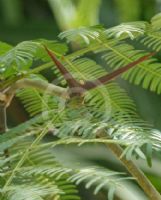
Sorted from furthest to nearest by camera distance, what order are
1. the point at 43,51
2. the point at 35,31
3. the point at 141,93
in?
the point at 35,31 → the point at 141,93 → the point at 43,51

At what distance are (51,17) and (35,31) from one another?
4.5 inches

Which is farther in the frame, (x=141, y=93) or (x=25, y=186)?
(x=141, y=93)

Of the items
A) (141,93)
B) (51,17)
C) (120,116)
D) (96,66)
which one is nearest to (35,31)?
(51,17)

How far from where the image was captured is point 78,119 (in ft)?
1.58

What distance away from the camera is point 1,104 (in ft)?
1.88

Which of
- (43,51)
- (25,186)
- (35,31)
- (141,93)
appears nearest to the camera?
(25,186)

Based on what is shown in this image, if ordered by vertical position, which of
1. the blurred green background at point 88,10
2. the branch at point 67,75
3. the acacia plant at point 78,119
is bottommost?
the acacia plant at point 78,119

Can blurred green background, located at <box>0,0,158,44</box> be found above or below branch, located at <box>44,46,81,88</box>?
above

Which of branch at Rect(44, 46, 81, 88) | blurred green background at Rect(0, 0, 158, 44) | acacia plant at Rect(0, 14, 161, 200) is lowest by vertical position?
acacia plant at Rect(0, 14, 161, 200)

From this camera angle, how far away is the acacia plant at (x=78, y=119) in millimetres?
435

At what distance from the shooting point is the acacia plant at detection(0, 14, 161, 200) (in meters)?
0.44

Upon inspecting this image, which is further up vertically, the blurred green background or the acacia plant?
the blurred green background

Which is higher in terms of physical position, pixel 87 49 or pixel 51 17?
pixel 87 49

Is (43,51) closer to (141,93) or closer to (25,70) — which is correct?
(25,70)
